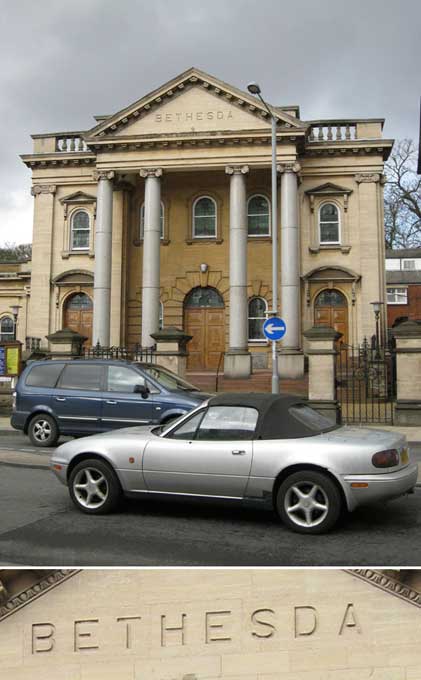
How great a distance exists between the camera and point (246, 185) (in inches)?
1246

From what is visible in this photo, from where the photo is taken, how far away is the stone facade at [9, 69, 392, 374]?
1139 inches

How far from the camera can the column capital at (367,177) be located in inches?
1214

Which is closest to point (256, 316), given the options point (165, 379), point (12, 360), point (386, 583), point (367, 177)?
point (367, 177)

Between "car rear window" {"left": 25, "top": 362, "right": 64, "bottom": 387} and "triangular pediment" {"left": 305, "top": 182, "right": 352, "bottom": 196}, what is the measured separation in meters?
20.2

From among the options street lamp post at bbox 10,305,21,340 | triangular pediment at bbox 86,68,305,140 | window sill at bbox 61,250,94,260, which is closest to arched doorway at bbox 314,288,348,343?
triangular pediment at bbox 86,68,305,140

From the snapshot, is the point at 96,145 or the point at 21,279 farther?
the point at 21,279

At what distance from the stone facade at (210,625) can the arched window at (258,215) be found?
27153 mm

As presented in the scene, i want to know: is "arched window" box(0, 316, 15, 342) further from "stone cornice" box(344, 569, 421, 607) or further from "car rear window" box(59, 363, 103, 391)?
"stone cornice" box(344, 569, 421, 607)

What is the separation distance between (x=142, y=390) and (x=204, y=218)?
68.7 feet

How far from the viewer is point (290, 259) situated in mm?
28609

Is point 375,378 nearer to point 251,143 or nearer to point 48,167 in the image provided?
point 251,143

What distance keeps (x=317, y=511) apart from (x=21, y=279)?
33.5 meters

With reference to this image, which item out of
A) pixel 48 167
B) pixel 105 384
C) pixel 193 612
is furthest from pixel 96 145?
pixel 193 612

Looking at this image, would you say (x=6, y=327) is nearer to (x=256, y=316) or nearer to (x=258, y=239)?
(x=256, y=316)
